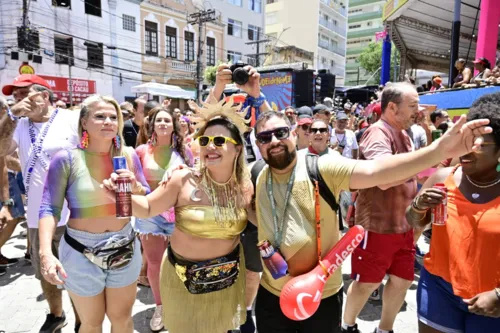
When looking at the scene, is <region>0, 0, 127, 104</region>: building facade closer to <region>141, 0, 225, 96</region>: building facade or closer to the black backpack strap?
<region>141, 0, 225, 96</region>: building facade

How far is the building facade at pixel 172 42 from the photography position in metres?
27.1

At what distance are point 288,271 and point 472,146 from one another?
1118 mm

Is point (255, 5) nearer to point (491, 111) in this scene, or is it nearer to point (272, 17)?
point (272, 17)

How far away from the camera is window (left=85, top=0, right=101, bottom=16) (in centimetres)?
2284

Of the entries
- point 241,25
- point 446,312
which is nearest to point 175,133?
point 446,312

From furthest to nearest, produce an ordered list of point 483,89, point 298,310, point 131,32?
point 131,32 < point 483,89 < point 298,310

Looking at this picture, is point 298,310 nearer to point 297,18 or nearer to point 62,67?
point 62,67

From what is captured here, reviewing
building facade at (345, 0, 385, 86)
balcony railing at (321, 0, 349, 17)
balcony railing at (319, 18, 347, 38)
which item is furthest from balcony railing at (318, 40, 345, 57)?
balcony railing at (321, 0, 349, 17)

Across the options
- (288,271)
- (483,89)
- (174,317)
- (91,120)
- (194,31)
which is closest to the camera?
(288,271)

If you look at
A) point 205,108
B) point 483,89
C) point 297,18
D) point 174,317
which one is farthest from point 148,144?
point 297,18

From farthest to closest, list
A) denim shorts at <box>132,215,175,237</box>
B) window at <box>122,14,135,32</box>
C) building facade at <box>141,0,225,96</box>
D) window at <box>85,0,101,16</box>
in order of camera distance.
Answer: building facade at <box>141,0,225,96</box>
window at <box>122,14,135,32</box>
window at <box>85,0,101,16</box>
denim shorts at <box>132,215,175,237</box>

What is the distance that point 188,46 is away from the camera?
101 ft

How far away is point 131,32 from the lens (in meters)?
25.6

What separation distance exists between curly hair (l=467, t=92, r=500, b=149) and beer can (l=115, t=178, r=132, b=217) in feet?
6.30
